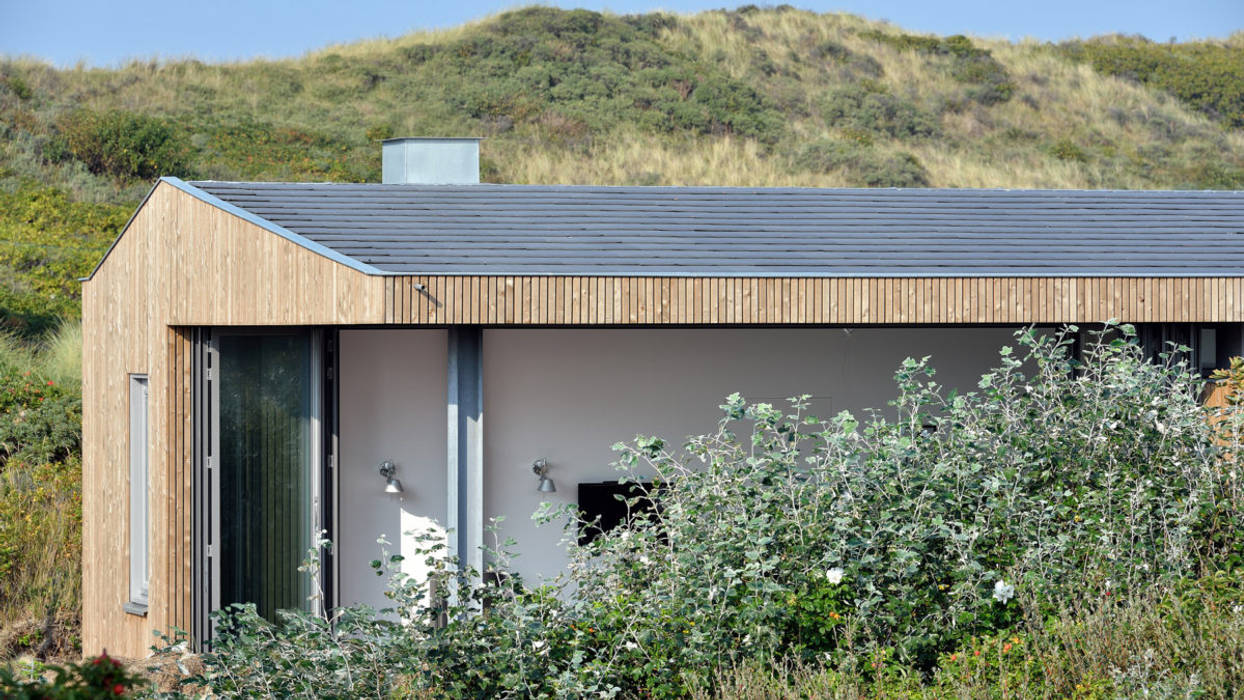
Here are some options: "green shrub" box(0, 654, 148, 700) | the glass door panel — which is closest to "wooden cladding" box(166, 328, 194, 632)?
the glass door panel

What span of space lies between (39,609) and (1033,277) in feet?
25.2

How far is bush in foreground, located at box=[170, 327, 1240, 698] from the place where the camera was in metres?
4.69

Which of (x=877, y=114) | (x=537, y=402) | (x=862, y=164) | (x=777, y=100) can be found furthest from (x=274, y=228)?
(x=877, y=114)

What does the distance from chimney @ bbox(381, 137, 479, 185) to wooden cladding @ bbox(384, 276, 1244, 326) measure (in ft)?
12.1

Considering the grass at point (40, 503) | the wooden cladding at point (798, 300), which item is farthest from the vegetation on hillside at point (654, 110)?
the wooden cladding at point (798, 300)

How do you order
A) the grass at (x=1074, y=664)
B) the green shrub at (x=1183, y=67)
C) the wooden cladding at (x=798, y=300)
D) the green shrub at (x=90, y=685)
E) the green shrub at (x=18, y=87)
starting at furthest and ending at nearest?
the green shrub at (x=1183, y=67) < the green shrub at (x=18, y=87) < the wooden cladding at (x=798, y=300) < the grass at (x=1074, y=664) < the green shrub at (x=90, y=685)

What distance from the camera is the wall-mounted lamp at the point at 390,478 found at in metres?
8.23

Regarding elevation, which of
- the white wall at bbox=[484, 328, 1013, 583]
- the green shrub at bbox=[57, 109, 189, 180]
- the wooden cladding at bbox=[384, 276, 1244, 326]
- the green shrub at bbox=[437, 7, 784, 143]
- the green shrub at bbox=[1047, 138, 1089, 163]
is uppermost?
the green shrub at bbox=[437, 7, 784, 143]

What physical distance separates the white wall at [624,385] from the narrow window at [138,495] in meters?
2.28

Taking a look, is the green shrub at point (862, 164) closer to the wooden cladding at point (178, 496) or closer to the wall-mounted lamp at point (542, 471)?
the wall-mounted lamp at point (542, 471)

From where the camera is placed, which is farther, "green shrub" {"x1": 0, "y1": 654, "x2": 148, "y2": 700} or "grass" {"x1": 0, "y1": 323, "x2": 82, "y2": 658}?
"grass" {"x1": 0, "y1": 323, "x2": 82, "y2": 658}

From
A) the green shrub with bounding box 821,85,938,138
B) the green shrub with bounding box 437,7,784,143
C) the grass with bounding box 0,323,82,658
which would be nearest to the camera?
the grass with bounding box 0,323,82,658

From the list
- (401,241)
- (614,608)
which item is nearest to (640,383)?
(401,241)

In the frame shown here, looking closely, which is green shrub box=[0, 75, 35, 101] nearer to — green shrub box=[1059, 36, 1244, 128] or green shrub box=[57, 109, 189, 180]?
green shrub box=[57, 109, 189, 180]
